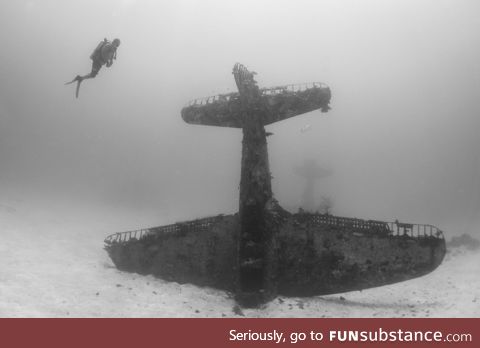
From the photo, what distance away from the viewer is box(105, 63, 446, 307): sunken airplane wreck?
13.5 metres

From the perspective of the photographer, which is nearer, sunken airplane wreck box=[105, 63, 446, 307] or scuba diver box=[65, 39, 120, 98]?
scuba diver box=[65, 39, 120, 98]

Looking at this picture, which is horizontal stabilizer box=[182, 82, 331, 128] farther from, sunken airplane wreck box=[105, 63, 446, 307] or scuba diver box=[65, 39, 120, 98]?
scuba diver box=[65, 39, 120, 98]

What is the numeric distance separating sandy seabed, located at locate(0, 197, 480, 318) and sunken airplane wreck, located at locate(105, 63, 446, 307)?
2.40ft

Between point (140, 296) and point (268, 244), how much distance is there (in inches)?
210

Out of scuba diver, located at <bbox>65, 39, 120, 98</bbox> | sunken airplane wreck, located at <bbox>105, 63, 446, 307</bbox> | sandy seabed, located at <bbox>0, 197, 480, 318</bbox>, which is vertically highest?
scuba diver, located at <bbox>65, 39, 120, 98</bbox>

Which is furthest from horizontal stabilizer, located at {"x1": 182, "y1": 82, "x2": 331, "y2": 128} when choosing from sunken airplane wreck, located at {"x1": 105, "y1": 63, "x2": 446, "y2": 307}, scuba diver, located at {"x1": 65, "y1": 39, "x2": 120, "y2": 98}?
scuba diver, located at {"x1": 65, "y1": 39, "x2": 120, "y2": 98}

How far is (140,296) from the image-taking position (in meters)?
13.0

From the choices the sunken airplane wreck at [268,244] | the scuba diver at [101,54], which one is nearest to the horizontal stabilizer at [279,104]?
the sunken airplane wreck at [268,244]

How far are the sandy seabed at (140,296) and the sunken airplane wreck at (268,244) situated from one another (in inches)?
28.8

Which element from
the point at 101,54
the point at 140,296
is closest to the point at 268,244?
the point at 140,296

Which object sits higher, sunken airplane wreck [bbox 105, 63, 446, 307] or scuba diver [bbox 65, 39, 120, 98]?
scuba diver [bbox 65, 39, 120, 98]

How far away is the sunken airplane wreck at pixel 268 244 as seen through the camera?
1348 cm

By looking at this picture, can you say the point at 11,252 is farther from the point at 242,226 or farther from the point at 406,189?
the point at 406,189

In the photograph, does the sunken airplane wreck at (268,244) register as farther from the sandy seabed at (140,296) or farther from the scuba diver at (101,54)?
the scuba diver at (101,54)
